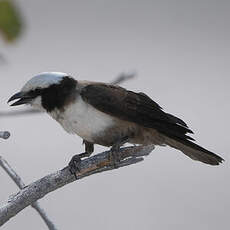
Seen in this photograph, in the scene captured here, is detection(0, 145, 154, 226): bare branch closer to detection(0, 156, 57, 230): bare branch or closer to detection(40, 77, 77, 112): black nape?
detection(0, 156, 57, 230): bare branch

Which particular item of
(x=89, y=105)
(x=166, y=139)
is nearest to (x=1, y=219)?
(x=89, y=105)

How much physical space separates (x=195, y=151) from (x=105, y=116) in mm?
408

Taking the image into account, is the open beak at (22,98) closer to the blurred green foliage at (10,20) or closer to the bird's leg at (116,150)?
the bird's leg at (116,150)

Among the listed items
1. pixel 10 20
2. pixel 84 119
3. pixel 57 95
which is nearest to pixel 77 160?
pixel 84 119

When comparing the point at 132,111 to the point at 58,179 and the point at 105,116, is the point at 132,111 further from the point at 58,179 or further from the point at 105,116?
the point at 58,179

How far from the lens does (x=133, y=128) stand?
211cm

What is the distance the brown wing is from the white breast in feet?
0.08

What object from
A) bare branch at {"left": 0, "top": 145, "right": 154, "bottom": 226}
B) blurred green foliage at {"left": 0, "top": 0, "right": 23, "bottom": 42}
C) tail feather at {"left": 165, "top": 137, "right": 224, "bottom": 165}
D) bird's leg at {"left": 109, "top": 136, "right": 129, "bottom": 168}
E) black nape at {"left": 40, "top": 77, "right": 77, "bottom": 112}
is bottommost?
tail feather at {"left": 165, "top": 137, "right": 224, "bottom": 165}

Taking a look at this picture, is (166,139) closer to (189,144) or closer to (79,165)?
(189,144)

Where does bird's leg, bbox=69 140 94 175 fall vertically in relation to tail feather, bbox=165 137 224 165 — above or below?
above

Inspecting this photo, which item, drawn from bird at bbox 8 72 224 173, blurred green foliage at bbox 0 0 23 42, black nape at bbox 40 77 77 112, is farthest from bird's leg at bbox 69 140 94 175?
blurred green foliage at bbox 0 0 23 42

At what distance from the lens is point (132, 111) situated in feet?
6.90

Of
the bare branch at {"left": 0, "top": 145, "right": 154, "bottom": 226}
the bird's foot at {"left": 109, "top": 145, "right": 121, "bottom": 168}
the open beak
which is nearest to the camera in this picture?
the bare branch at {"left": 0, "top": 145, "right": 154, "bottom": 226}

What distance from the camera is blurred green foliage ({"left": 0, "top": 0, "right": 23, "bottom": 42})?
1069mm
